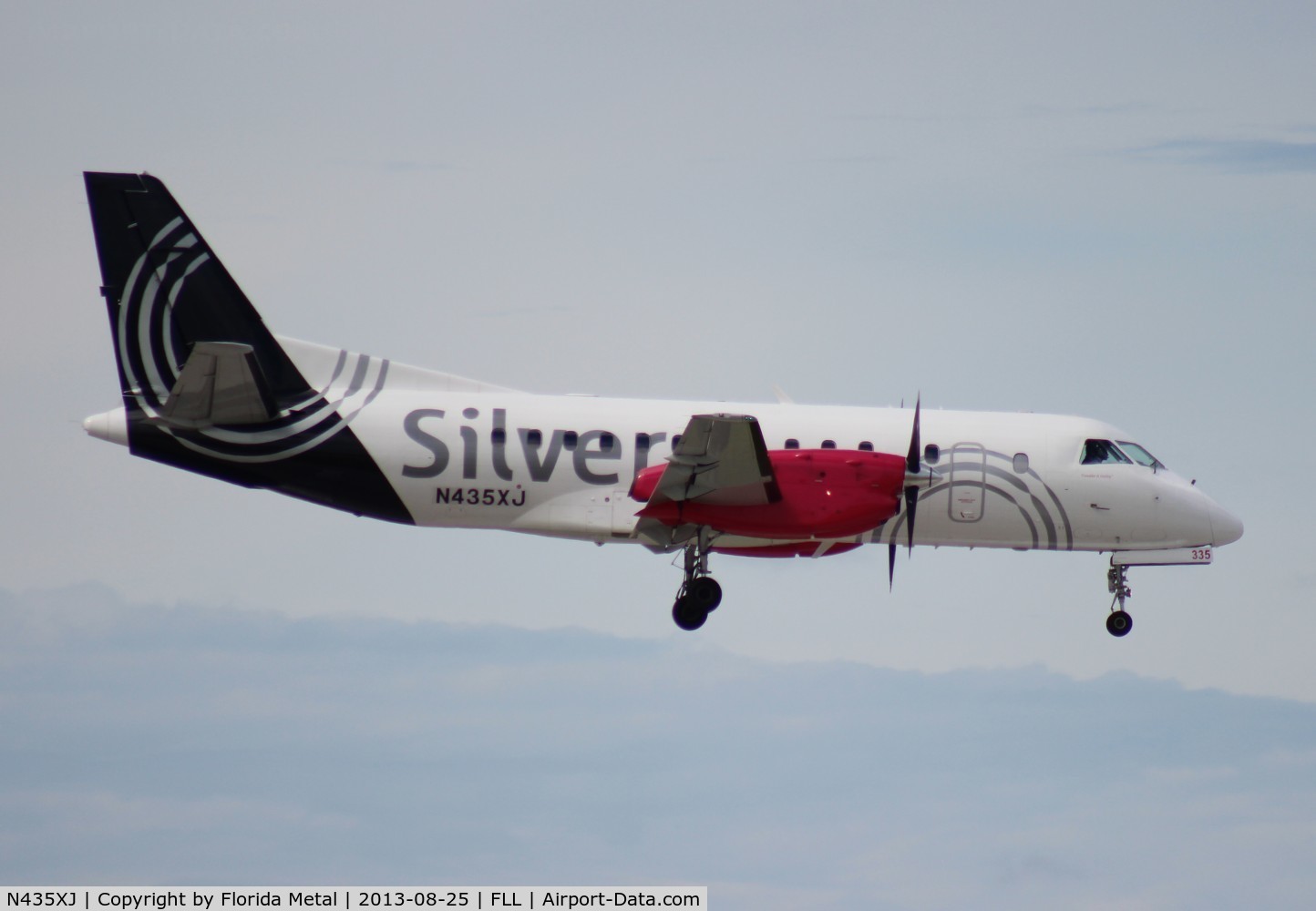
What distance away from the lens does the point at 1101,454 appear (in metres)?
30.2

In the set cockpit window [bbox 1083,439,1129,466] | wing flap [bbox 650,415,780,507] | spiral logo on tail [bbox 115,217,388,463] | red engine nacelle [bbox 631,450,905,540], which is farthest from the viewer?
cockpit window [bbox 1083,439,1129,466]

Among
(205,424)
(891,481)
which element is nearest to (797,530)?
(891,481)

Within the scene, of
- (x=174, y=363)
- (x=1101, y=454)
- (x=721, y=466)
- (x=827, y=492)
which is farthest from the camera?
(x=1101, y=454)

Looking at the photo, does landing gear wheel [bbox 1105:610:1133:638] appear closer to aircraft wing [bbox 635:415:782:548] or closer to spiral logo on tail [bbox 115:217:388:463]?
aircraft wing [bbox 635:415:782:548]

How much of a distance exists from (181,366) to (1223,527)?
796 inches

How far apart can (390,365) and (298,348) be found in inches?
67.8

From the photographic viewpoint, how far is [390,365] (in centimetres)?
2945

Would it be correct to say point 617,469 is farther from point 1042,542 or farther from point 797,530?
point 1042,542

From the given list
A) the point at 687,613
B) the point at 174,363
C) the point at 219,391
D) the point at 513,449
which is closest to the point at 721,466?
the point at 687,613

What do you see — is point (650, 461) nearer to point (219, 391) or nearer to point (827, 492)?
point (827, 492)

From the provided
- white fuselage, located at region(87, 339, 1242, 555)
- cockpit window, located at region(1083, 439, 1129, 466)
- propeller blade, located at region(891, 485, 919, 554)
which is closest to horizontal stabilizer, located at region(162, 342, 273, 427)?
white fuselage, located at region(87, 339, 1242, 555)

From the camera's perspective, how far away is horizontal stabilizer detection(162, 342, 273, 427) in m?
26.9

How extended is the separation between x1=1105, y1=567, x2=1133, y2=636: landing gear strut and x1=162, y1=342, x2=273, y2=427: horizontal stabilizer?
16.5 m

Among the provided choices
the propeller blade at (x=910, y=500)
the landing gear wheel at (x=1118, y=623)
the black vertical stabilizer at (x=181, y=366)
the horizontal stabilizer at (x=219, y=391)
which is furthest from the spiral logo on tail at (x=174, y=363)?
the landing gear wheel at (x=1118, y=623)
